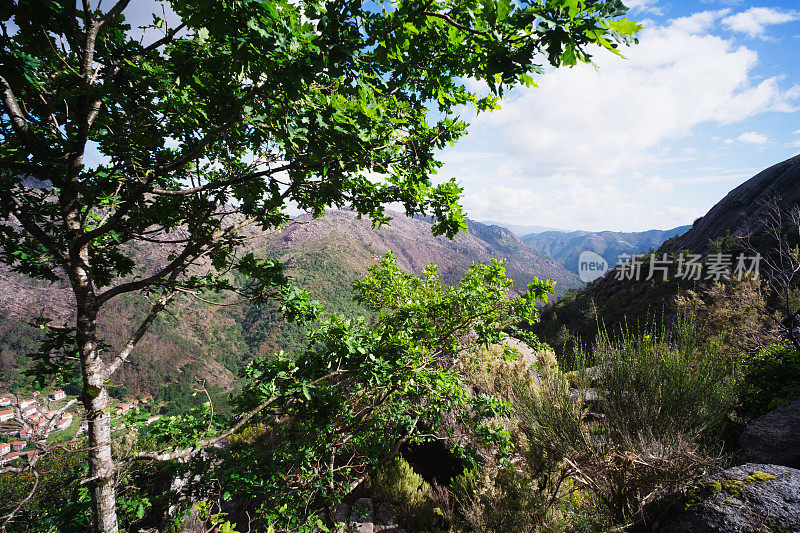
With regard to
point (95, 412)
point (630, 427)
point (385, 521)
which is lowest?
point (385, 521)

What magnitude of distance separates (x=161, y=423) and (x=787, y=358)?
33.3 ft

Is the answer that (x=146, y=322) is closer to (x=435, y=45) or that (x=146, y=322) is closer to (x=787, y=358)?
(x=435, y=45)

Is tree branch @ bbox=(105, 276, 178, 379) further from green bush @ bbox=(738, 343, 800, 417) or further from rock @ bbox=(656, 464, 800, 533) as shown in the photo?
green bush @ bbox=(738, 343, 800, 417)

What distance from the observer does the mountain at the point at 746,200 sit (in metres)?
38.1

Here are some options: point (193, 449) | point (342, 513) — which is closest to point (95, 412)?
point (193, 449)

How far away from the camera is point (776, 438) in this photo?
423 cm

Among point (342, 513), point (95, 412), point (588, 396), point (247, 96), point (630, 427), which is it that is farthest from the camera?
point (588, 396)

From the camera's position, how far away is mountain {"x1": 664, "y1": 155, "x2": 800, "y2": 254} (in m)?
38.1

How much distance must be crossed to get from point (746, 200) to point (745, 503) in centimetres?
6409

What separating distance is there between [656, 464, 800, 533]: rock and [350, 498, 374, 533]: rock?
4420 mm

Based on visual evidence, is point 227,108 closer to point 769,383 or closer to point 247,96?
point 247,96

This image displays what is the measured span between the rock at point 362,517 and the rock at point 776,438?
5.88m

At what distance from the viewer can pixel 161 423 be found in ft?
10.9

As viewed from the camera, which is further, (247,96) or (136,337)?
(136,337)
